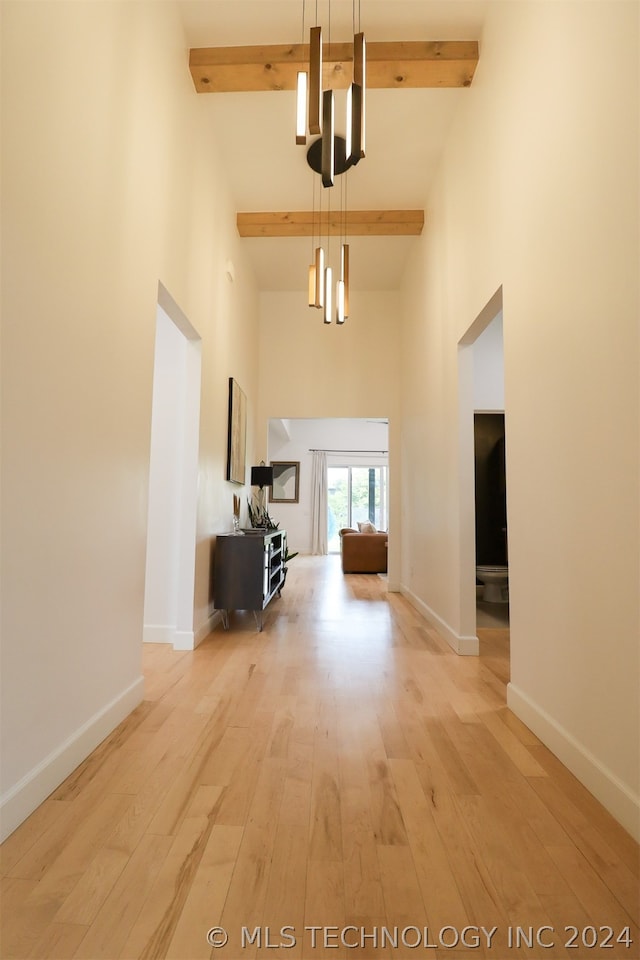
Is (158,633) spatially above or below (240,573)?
below

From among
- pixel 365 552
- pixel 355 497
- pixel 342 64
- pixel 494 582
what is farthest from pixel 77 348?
pixel 355 497

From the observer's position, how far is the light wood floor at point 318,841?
1096 mm

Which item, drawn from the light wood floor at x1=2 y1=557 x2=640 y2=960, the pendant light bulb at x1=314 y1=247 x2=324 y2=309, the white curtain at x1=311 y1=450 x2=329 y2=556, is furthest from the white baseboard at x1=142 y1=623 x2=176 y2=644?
the white curtain at x1=311 y1=450 x2=329 y2=556

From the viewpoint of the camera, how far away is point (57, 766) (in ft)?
5.44

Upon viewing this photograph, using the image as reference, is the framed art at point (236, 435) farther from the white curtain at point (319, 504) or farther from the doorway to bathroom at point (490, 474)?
the white curtain at point (319, 504)

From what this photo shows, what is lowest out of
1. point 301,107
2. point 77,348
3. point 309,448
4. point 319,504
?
point 319,504

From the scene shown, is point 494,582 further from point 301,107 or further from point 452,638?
point 301,107

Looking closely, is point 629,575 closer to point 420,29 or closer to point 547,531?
point 547,531

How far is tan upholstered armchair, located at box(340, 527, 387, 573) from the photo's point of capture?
7.91 meters

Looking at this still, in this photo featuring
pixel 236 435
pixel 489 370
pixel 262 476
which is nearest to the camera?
pixel 236 435

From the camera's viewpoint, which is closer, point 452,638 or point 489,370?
point 452,638

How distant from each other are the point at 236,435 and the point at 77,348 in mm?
2860

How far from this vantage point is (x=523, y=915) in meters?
1.14

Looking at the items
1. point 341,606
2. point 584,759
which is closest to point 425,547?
point 341,606
